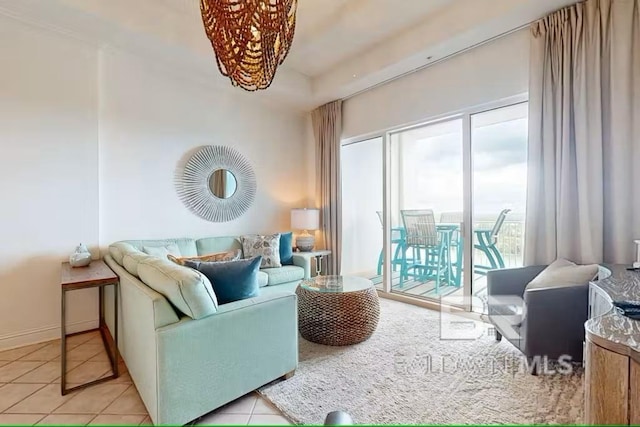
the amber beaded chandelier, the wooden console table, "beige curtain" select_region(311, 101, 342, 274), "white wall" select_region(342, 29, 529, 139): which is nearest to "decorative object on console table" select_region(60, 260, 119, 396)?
the amber beaded chandelier

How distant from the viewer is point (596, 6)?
230cm

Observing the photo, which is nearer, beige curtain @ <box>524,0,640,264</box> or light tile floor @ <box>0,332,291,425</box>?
light tile floor @ <box>0,332,291,425</box>

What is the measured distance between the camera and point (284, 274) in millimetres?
3467

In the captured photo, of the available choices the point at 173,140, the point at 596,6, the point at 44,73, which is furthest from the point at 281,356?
the point at 596,6

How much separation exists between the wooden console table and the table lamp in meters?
3.36

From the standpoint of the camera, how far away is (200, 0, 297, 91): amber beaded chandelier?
1854mm

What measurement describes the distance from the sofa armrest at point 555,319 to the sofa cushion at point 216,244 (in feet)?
10.1

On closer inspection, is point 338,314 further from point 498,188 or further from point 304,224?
point 498,188

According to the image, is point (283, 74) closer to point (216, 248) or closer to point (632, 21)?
point (216, 248)

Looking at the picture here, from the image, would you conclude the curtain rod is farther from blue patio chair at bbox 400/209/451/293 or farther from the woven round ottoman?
the woven round ottoman

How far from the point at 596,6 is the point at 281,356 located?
3421mm

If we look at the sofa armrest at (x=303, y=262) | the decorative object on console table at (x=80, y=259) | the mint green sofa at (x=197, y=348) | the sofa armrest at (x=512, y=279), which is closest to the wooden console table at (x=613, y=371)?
the sofa armrest at (x=512, y=279)

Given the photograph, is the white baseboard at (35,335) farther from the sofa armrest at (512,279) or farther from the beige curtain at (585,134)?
the beige curtain at (585,134)

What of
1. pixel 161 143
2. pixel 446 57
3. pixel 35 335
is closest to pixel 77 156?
pixel 161 143
